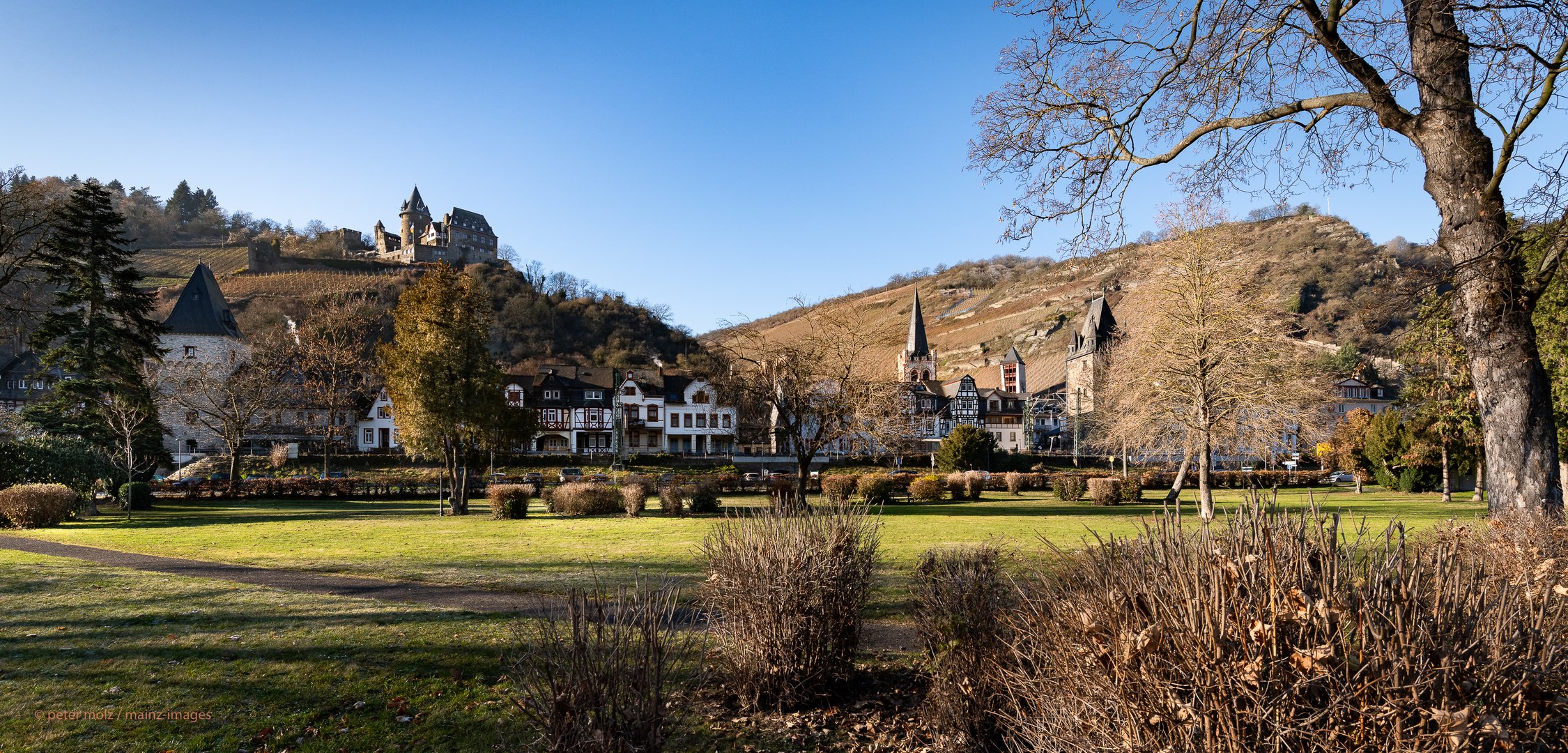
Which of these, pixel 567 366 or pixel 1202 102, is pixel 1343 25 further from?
pixel 567 366

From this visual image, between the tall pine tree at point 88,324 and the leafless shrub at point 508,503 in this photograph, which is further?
the tall pine tree at point 88,324

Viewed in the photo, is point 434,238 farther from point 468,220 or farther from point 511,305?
point 511,305

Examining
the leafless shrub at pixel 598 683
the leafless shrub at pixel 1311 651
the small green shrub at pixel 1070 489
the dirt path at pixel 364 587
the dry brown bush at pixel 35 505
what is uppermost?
the leafless shrub at pixel 1311 651

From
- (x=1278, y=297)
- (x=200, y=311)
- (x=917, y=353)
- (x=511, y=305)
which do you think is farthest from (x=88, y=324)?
A: (x=511, y=305)

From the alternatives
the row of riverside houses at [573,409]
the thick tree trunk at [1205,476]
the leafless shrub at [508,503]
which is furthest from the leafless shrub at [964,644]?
the row of riverside houses at [573,409]

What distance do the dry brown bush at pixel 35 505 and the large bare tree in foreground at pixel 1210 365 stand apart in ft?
97.6

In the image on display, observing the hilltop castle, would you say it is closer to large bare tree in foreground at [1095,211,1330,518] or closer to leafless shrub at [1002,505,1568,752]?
large bare tree in foreground at [1095,211,1330,518]

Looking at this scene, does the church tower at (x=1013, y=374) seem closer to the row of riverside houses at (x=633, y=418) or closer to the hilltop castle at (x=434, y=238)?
the row of riverside houses at (x=633, y=418)

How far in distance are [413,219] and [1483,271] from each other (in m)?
169

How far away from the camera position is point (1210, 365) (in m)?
23.9

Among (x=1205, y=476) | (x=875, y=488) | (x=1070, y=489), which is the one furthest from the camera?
(x=1070, y=489)

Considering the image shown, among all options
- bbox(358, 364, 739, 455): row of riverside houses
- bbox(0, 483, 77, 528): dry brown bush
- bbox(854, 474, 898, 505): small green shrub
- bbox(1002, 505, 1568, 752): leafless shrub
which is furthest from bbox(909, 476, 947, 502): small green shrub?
bbox(358, 364, 739, 455): row of riverside houses

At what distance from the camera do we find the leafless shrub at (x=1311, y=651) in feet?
8.87

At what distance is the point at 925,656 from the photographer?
6.75 meters
